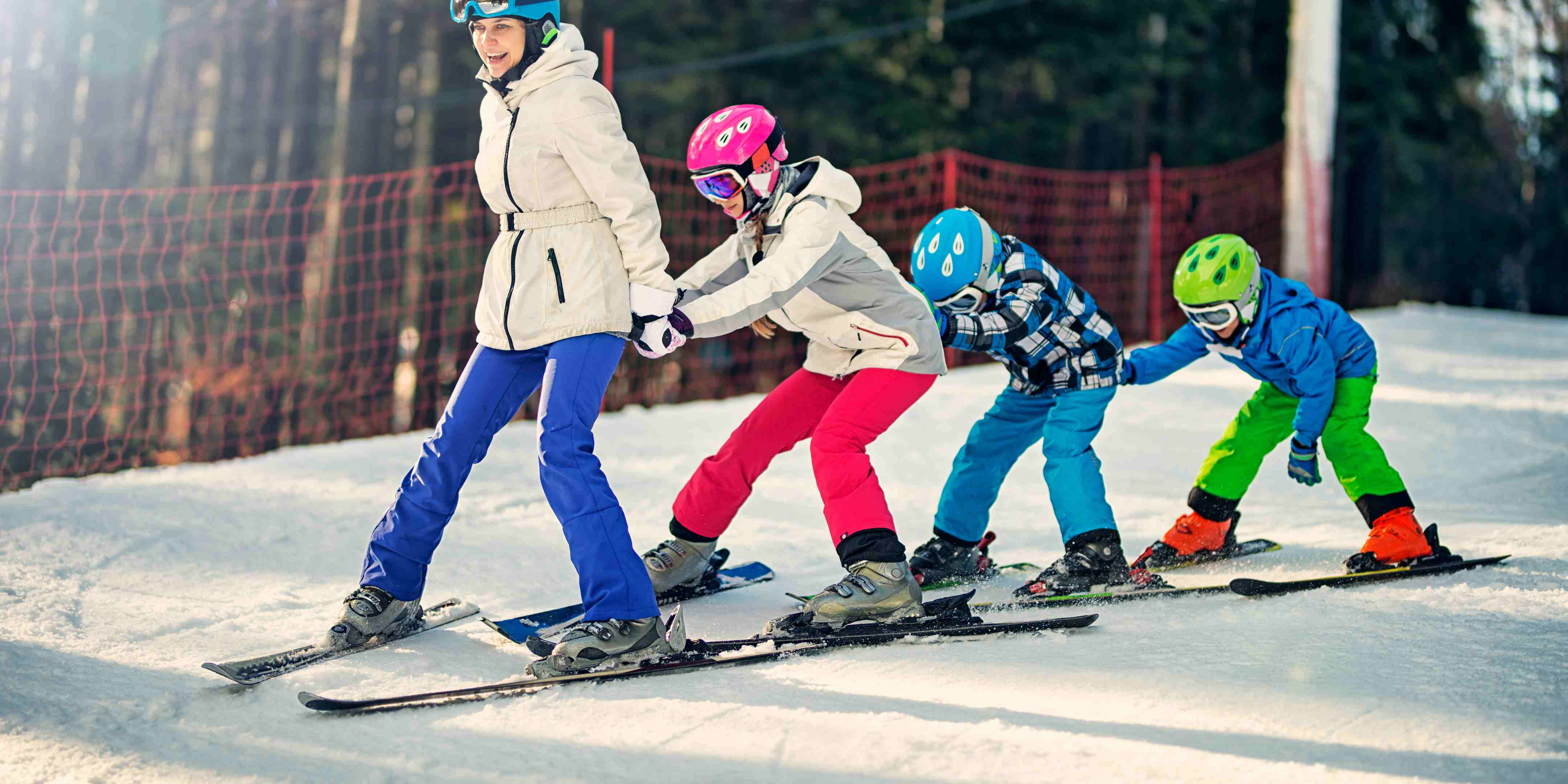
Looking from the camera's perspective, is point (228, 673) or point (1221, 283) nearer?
point (228, 673)

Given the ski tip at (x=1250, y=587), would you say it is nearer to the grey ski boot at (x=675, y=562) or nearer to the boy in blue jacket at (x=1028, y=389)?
the boy in blue jacket at (x=1028, y=389)

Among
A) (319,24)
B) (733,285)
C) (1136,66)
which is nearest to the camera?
(733,285)

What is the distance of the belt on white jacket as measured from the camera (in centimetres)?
336

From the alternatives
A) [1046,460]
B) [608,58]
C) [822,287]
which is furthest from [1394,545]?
[608,58]

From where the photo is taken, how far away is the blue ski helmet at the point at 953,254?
414 cm

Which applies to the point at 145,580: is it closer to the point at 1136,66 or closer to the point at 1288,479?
the point at 1288,479

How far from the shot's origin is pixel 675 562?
411 cm

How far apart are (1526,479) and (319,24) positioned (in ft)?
61.6

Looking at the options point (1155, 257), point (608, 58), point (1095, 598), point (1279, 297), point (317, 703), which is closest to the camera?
point (317, 703)

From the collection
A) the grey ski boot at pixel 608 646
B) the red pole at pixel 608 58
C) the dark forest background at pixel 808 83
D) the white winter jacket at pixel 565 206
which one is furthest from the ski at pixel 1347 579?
the dark forest background at pixel 808 83

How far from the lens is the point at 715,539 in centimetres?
415

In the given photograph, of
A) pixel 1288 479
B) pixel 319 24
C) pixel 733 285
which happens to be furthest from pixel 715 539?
pixel 319 24

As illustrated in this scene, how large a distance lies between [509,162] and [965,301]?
1.65 m

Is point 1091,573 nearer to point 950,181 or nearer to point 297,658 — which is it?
point 297,658
